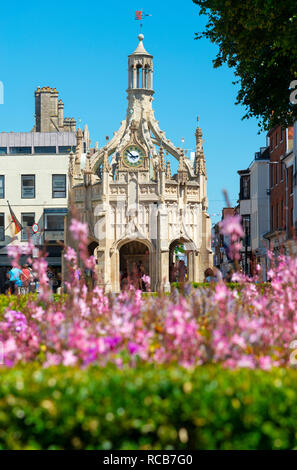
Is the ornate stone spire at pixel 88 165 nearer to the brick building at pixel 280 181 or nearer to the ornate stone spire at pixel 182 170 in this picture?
the ornate stone spire at pixel 182 170

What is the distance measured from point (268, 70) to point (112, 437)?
1947 centimetres

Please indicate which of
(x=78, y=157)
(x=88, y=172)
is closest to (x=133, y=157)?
(x=88, y=172)

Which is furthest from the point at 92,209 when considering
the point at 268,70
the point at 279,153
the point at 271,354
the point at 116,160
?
the point at 271,354

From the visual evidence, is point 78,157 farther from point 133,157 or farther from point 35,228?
point 35,228

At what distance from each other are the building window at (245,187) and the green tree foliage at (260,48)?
181ft

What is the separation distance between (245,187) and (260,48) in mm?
61458

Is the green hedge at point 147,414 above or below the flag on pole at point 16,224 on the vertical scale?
below

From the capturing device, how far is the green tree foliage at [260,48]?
69.6 feet

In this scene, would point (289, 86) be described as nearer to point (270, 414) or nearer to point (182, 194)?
point (270, 414)

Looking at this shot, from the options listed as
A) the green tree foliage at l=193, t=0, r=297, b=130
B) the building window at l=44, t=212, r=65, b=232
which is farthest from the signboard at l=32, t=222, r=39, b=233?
the green tree foliage at l=193, t=0, r=297, b=130

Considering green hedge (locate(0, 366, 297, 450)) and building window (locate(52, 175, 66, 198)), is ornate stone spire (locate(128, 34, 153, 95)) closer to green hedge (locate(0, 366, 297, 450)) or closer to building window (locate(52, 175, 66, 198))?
building window (locate(52, 175, 66, 198))

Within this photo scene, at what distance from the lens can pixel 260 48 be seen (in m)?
23.4

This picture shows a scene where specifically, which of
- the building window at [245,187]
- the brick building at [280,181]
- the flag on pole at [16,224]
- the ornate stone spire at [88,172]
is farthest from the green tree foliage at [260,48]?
→ the building window at [245,187]
